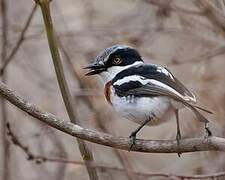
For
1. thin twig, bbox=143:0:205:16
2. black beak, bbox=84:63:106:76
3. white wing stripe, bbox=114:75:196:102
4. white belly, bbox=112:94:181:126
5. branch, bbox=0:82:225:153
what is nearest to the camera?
branch, bbox=0:82:225:153

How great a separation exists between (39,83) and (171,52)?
3.84ft

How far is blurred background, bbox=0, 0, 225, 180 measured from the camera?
14.3 feet

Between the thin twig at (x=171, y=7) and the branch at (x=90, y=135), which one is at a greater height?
the branch at (x=90, y=135)

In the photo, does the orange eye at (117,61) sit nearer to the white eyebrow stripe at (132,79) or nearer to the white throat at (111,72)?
the white throat at (111,72)

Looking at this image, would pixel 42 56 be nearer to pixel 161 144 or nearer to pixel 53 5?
pixel 53 5

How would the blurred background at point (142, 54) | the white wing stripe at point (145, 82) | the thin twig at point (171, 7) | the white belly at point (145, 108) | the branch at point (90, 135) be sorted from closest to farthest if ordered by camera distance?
the branch at point (90, 135)
the white wing stripe at point (145, 82)
the white belly at point (145, 108)
the thin twig at point (171, 7)
the blurred background at point (142, 54)

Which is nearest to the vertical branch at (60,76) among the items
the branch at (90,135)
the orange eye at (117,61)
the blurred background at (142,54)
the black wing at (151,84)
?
the branch at (90,135)

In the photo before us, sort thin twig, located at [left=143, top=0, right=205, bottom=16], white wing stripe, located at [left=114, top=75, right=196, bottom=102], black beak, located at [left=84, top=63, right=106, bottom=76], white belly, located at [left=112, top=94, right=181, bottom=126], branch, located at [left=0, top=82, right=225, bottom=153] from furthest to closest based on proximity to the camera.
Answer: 1. thin twig, located at [left=143, top=0, right=205, bottom=16]
2. black beak, located at [left=84, top=63, right=106, bottom=76]
3. white belly, located at [left=112, top=94, right=181, bottom=126]
4. white wing stripe, located at [left=114, top=75, right=196, bottom=102]
5. branch, located at [left=0, top=82, right=225, bottom=153]

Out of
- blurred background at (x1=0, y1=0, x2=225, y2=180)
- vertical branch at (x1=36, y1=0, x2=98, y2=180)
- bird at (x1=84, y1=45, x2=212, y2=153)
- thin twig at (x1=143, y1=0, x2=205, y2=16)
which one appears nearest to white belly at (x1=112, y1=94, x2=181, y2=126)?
bird at (x1=84, y1=45, x2=212, y2=153)

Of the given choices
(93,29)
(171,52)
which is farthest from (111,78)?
(171,52)

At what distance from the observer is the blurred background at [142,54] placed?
4.34 meters

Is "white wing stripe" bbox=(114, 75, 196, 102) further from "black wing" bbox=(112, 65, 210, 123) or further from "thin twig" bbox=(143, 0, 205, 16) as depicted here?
"thin twig" bbox=(143, 0, 205, 16)

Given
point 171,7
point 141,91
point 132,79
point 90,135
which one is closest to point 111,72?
point 132,79

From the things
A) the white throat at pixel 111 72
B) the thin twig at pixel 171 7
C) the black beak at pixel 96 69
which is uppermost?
the black beak at pixel 96 69
